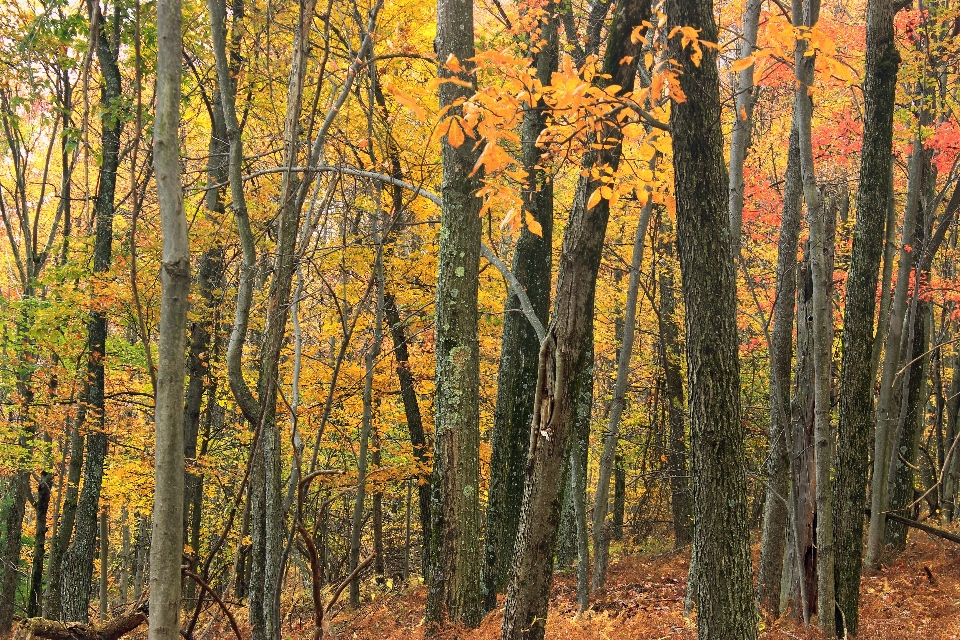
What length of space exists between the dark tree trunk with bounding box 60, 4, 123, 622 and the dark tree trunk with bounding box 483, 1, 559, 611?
19.4 ft

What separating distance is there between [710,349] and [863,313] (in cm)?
285

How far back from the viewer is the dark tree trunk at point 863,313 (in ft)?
18.7

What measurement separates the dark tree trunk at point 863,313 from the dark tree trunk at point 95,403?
30.9 feet

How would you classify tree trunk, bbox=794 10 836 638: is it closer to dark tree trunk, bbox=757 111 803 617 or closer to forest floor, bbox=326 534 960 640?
forest floor, bbox=326 534 960 640

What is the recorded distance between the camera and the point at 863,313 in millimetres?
5836

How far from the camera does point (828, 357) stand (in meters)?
5.04

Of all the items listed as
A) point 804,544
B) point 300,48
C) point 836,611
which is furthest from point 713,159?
point 836,611

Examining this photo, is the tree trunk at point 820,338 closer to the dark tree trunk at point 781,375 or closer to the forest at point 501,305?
the forest at point 501,305

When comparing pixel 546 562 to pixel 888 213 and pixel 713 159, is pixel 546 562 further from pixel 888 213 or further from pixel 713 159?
pixel 888 213

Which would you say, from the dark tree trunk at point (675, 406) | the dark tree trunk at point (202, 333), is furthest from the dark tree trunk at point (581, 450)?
the dark tree trunk at point (202, 333)

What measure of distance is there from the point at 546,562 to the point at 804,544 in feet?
8.39

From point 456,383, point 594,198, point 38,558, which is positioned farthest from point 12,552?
point 594,198

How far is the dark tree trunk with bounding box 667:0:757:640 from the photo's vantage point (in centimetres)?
377

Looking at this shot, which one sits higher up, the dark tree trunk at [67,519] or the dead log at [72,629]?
the dead log at [72,629]
